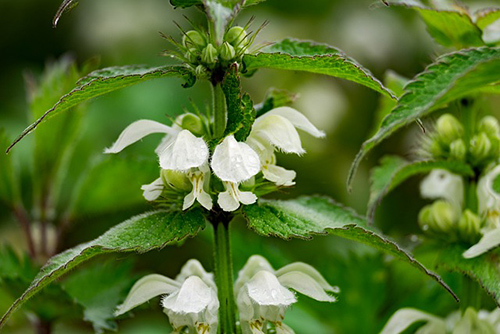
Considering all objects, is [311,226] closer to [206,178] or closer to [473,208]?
[206,178]

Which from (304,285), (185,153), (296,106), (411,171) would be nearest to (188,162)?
(185,153)

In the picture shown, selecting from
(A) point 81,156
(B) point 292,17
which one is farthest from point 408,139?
(A) point 81,156

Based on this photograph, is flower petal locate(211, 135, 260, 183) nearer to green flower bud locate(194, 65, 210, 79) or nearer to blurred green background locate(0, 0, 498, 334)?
green flower bud locate(194, 65, 210, 79)

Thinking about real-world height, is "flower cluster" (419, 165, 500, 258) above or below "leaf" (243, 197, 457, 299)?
below

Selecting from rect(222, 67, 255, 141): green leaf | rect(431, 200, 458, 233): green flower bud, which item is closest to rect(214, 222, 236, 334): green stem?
rect(222, 67, 255, 141): green leaf

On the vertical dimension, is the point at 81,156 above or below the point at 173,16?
below

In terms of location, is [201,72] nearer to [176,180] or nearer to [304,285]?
[176,180]
